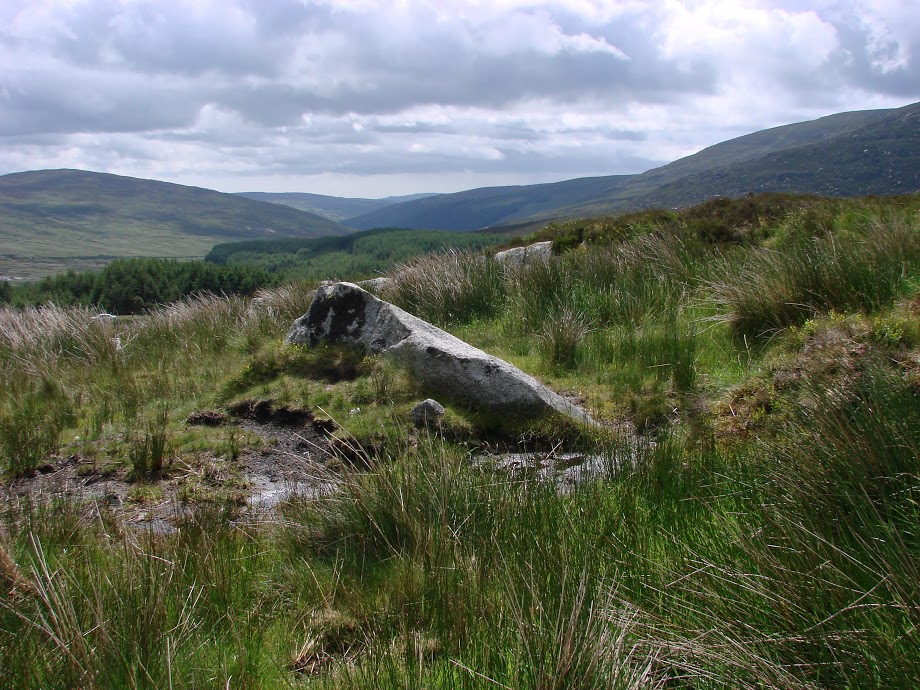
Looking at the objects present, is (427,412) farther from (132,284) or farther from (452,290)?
(132,284)

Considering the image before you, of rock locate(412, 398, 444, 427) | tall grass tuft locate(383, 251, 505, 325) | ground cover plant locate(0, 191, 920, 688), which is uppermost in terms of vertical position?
tall grass tuft locate(383, 251, 505, 325)

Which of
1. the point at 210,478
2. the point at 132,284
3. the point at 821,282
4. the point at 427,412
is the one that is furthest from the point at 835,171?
the point at 210,478

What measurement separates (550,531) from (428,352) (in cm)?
399

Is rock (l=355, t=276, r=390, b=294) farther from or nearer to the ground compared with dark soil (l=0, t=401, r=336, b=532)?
farther from the ground

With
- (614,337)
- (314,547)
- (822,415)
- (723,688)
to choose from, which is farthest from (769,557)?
(614,337)

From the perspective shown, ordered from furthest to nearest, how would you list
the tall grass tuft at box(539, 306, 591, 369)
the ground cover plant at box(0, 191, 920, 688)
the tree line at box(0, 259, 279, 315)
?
the tree line at box(0, 259, 279, 315)
the tall grass tuft at box(539, 306, 591, 369)
the ground cover plant at box(0, 191, 920, 688)

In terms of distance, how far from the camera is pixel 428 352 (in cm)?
651

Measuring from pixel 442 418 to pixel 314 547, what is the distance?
102 inches

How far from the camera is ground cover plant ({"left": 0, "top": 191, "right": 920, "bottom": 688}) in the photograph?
182 cm

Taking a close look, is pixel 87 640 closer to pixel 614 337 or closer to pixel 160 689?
pixel 160 689

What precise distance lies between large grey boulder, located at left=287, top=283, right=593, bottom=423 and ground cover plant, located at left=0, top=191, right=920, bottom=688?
27 centimetres

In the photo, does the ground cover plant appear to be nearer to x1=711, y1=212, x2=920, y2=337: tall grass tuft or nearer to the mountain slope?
x1=711, y1=212, x2=920, y2=337: tall grass tuft

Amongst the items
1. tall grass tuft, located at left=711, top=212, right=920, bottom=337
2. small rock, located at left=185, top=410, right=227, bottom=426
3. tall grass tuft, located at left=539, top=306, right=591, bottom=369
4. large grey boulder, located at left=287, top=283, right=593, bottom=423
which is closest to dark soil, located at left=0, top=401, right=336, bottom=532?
small rock, located at left=185, top=410, right=227, bottom=426

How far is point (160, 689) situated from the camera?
1.85 m
